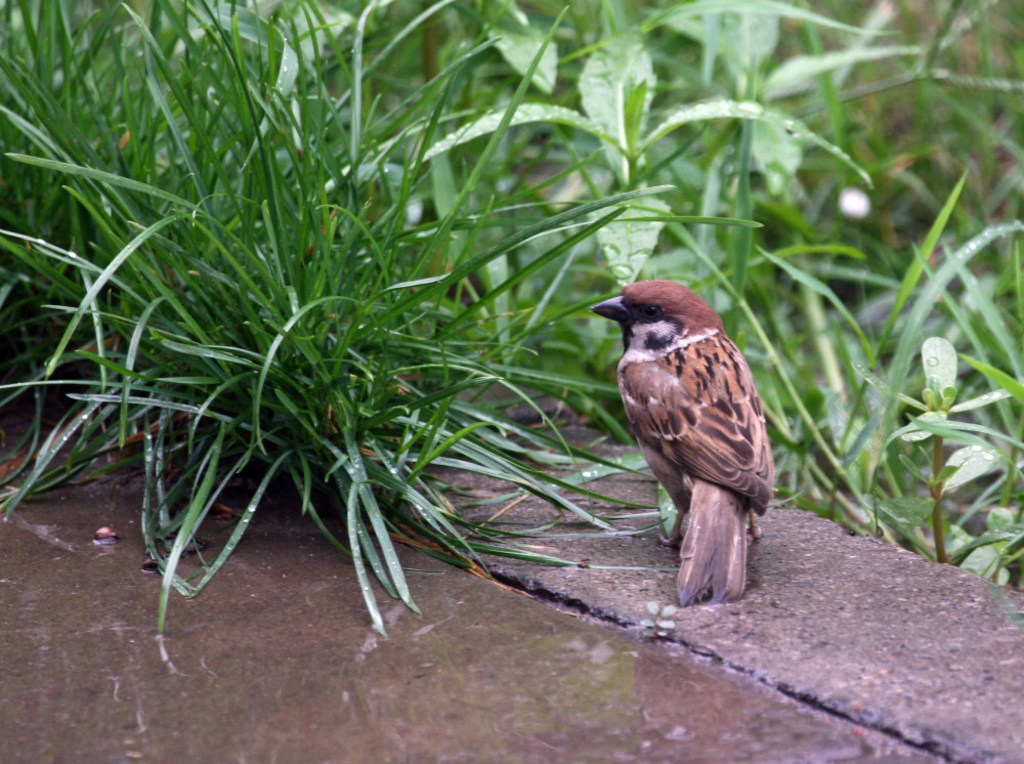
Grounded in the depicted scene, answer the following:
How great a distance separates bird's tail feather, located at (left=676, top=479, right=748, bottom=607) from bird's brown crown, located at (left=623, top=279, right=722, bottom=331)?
0.68 meters

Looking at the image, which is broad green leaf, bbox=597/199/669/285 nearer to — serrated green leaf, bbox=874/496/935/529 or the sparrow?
the sparrow

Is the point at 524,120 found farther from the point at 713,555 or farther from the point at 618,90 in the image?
the point at 713,555

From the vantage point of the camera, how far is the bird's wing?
8.81ft

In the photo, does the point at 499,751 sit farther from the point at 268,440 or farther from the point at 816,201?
the point at 816,201

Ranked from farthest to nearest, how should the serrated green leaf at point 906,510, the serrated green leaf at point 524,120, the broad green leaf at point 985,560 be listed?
the serrated green leaf at point 524,120 < the broad green leaf at point 985,560 < the serrated green leaf at point 906,510

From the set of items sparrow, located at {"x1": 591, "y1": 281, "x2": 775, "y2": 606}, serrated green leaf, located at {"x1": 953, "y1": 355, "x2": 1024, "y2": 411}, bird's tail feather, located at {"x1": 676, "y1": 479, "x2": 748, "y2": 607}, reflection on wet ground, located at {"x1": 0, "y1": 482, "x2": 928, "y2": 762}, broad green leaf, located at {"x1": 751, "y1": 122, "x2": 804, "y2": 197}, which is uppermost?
broad green leaf, located at {"x1": 751, "y1": 122, "x2": 804, "y2": 197}

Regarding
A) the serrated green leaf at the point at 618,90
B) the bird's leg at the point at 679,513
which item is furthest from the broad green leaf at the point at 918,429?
the serrated green leaf at the point at 618,90

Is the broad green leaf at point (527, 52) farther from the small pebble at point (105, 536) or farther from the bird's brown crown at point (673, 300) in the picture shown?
the small pebble at point (105, 536)

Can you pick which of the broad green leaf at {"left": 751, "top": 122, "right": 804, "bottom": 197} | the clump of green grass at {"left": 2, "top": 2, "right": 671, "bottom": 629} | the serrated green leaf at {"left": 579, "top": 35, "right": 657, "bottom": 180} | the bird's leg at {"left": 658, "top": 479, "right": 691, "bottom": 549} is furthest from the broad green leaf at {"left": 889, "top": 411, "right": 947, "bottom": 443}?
the broad green leaf at {"left": 751, "top": 122, "right": 804, "bottom": 197}

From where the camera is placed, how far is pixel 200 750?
1827 mm

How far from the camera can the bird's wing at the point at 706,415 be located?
8.81 feet

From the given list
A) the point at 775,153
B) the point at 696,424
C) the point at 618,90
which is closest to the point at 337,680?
the point at 696,424

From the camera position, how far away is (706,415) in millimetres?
2848

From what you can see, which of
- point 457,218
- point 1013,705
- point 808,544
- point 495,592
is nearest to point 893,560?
point 808,544
